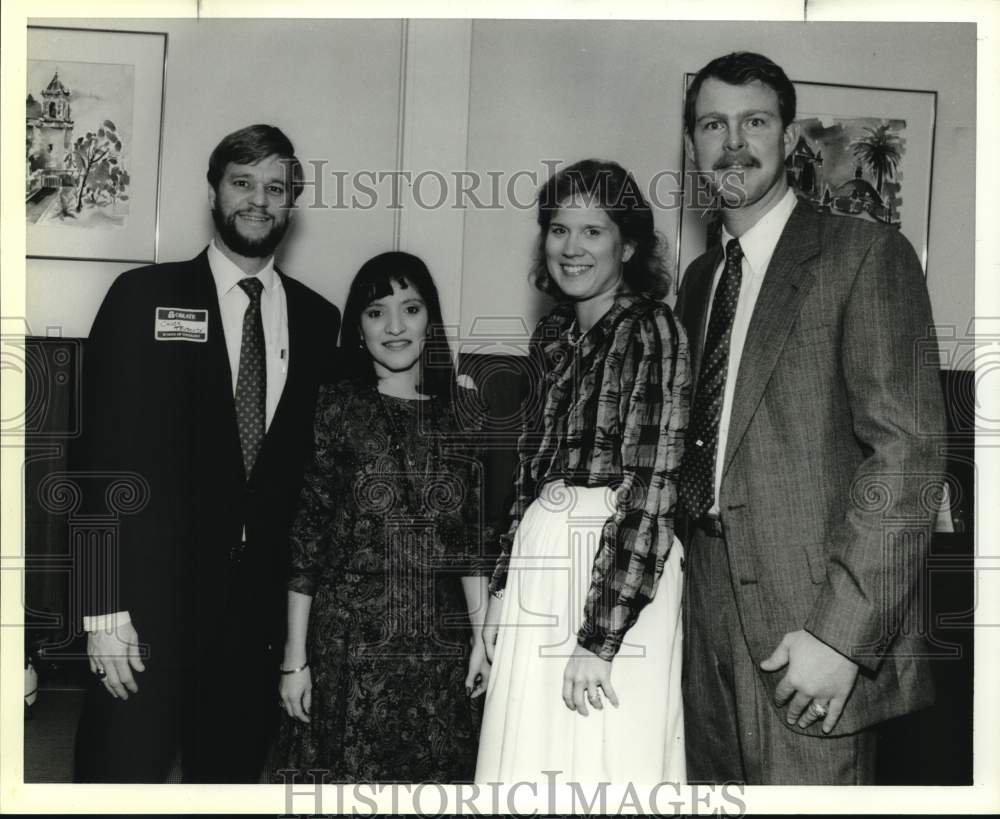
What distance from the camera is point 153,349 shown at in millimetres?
2631

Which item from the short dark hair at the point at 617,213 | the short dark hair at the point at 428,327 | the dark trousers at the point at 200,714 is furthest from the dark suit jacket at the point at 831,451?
the dark trousers at the point at 200,714

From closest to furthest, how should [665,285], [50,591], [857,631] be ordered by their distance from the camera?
[857,631] < [665,285] < [50,591]

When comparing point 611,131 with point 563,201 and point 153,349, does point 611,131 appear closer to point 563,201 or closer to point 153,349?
point 563,201

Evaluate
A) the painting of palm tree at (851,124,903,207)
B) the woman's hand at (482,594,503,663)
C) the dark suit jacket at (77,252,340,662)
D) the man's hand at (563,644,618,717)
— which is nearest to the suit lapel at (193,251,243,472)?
the dark suit jacket at (77,252,340,662)

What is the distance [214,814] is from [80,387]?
1.16 m

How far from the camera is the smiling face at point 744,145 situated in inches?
97.4

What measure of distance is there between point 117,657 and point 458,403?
1.09 meters

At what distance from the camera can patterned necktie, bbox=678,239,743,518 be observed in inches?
93.4

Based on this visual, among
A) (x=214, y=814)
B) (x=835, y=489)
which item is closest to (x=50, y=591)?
(x=214, y=814)

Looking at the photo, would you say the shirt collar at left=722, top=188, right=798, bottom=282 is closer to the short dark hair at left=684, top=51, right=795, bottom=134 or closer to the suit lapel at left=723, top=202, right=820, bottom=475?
the suit lapel at left=723, top=202, right=820, bottom=475

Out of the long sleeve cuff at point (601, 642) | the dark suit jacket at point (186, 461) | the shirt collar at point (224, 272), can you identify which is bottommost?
the long sleeve cuff at point (601, 642)

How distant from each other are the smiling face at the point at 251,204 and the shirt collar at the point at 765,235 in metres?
1.17

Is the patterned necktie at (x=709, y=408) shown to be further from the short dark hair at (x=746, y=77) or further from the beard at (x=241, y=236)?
the beard at (x=241, y=236)

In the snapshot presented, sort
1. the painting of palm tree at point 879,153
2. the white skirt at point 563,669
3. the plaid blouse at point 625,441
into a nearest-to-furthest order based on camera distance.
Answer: the plaid blouse at point 625,441
the white skirt at point 563,669
the painting of palm tree at point 879,153
